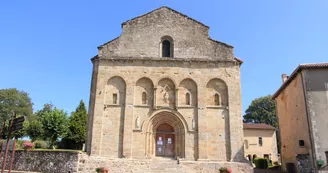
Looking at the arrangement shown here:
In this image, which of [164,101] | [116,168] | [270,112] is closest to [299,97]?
[164,101]

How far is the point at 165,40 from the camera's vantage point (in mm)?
20266

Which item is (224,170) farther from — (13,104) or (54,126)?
(13,104)

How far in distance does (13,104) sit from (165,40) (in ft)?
157

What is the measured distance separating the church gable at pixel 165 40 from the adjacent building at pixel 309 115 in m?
5.37

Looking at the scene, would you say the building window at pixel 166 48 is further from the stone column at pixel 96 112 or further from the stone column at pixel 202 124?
the stone column at pixel 96 112

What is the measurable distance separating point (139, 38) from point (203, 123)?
823 centimetres

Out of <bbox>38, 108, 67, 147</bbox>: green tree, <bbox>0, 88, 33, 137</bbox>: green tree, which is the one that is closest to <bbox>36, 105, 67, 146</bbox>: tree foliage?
<bbox>38, 108, 67, 147</bbox>: green tree

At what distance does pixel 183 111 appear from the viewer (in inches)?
725

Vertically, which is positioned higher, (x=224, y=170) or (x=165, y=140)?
(x=165, y=140)

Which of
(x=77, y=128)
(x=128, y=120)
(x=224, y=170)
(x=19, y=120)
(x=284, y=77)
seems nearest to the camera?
(x=19, y=120)

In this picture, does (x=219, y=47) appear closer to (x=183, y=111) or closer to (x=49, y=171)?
(x=183, y=111)

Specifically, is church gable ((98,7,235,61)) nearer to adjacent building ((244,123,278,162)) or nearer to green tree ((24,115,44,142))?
green tree ((24,115,44,142))

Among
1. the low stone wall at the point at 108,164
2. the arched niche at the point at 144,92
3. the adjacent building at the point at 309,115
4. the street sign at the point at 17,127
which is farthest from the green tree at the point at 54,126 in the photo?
the adjacent building at the point at 309,115

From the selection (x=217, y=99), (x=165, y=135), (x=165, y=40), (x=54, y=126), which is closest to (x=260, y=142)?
(x=217, y=99)
